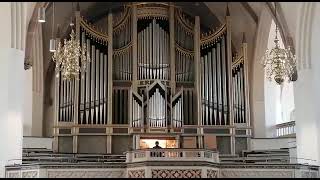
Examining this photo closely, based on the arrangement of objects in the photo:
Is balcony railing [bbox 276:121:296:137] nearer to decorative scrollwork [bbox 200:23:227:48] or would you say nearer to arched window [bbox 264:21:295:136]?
arched window [bbox 264:21:295:136]

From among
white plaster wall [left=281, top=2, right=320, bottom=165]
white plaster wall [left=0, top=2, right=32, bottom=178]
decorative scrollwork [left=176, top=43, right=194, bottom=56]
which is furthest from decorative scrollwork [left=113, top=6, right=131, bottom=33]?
white plaster wall [left=281, top=2, right=320, bottom=165]

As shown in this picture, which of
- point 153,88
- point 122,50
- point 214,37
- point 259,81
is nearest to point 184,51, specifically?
point 214,37

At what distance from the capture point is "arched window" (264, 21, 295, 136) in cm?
2580

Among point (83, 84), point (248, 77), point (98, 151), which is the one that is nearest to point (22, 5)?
point (83, 84)

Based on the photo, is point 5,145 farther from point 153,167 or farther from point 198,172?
point 198,172

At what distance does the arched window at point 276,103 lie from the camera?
25797 millimetres

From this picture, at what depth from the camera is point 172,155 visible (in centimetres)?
1897

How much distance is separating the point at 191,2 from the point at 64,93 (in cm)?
701

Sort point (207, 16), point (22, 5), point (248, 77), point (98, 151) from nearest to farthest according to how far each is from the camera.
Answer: point (22, 5)
point (98, 151)
point (248, 77)
point (207, 16)

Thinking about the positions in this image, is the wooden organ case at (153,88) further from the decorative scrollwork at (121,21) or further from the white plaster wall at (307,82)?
the white plaster wall at (307,82)

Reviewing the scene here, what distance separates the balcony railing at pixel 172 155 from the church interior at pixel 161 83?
129cm

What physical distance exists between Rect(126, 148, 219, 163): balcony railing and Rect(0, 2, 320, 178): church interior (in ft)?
4.23

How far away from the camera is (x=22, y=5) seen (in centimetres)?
2083

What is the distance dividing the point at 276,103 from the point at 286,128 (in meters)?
1.91
